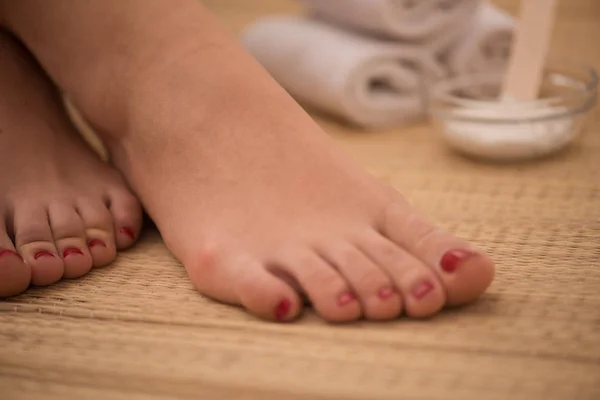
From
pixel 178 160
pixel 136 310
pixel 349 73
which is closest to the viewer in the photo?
pixel 136 310

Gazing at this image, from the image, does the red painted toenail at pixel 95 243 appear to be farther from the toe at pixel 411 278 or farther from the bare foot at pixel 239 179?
the toe at pixel 411 278

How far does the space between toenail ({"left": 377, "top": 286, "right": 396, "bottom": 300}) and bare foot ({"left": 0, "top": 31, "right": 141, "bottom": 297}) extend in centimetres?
30

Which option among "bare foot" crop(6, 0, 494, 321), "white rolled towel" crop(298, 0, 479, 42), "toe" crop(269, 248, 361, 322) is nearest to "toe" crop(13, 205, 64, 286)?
"bare foot" crop(6, 0, 494, 321)

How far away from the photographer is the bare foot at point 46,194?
2.40 feet

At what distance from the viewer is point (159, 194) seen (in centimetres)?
80

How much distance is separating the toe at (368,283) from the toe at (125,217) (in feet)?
0.84

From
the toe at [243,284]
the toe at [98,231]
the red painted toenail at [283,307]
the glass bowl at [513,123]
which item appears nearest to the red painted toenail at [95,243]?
the toe at [98,231]

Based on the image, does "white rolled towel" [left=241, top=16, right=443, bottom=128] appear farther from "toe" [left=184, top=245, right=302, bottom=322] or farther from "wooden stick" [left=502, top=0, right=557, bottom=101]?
"toe" [left=184, top=245, right=302, bottom=322]

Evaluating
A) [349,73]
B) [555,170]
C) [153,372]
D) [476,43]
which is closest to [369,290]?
[153,372]

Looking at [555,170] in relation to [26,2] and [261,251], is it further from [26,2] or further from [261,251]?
[26,2]

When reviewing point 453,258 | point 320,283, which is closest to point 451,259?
point 453,258

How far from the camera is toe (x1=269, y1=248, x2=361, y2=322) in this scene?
63 centimetres

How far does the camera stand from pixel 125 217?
820 millimetres

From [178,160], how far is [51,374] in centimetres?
27
